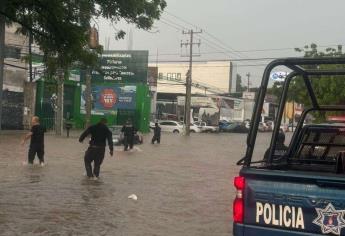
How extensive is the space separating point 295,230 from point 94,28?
773 cm

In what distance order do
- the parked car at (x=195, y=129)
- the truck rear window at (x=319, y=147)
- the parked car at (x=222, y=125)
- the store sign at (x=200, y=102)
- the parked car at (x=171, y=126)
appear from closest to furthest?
1. the truck rear window at (x=319, y=147)
2. the parked car at (x=171, y=126)
3. the parked car at (x=195, y=129)
4. the parked car at (x=222, y=125)
5. the store sign at (x=200, y=102)

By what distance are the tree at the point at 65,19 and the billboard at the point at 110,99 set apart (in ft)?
142

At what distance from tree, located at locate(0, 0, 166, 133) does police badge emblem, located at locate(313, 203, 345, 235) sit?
673 centimetres

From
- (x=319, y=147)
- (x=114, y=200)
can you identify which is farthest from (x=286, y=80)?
(x=114, y=200)

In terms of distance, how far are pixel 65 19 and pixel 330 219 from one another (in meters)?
7.06

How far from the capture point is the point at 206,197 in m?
12.6

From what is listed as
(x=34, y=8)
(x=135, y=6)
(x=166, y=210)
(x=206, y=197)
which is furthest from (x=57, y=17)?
(x=206, y=197)

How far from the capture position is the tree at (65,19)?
10.1 metres

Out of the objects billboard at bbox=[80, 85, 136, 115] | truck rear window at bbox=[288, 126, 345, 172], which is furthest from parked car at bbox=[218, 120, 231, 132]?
truck rear window at bbox=[288, 126, 345, 172]

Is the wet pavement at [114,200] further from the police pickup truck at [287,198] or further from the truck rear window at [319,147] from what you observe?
the police pickup truck at [287,198]

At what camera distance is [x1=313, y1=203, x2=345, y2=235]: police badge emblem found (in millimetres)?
4234

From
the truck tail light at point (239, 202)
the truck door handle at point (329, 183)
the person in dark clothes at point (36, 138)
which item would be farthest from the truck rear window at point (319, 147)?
the person in dark clothes at point (36, 138)

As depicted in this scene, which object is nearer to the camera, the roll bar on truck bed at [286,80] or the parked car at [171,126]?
the roll bar on truck bed at [286,80]

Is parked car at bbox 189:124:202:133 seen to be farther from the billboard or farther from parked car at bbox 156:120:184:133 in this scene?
the billboard
